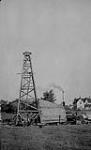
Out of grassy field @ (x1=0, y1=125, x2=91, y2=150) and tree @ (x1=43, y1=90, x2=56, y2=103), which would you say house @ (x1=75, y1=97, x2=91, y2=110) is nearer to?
tree @ (x1=43, y1=90, x2=56, y2=103)

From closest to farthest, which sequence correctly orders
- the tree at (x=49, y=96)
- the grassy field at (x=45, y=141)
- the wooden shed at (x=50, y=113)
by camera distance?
the grassy field at (x=45, y=141)
the wooden shed at (x=50, y=113)
the tree at (x=49, y=96)

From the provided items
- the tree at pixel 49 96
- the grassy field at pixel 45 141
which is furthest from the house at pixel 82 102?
the grassy field at pixel 45 141

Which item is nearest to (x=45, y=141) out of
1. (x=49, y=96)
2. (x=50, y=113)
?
(x=50, y=113)

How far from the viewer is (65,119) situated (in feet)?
101

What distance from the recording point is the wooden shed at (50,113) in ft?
89.3

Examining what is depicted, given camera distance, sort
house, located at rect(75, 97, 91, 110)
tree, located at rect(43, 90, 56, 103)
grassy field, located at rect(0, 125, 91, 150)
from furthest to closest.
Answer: house, located at rect(75, 97, 91, 110) < tree, located at rect(43, 90, 56, 103) < grassy field, located at rect(0, 125, 91, 150)

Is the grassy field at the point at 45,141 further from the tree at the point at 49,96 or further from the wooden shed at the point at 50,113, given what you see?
the tree at the point at 49,96

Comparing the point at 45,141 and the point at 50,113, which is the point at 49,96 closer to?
the point at 50,113

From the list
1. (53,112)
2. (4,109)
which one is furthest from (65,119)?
(4,109)

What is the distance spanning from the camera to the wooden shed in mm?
27209

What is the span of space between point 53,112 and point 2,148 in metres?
20.9

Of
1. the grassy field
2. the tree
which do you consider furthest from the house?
the grassy field

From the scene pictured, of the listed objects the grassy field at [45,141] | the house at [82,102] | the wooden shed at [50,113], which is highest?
the house at [82,102]

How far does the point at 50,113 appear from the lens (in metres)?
28.6
